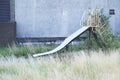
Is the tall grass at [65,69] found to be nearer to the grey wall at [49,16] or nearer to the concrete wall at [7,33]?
the concrete wall at [7,33]

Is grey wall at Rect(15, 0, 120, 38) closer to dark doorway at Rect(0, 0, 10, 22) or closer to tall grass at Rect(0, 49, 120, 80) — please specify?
dark doorway at Rect(0, 0, 10, 22)

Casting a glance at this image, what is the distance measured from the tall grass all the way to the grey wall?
516 centimetres

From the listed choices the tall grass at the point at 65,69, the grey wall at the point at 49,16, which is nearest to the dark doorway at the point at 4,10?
the grey wall at the point at 49,16

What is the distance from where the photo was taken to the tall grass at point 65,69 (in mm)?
7008

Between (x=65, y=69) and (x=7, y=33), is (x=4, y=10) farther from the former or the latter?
(x=65, y=69)

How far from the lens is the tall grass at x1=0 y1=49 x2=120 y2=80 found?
7.01 m

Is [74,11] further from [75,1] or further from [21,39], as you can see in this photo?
[21,39]

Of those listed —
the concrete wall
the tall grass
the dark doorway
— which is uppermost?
the dark doorway

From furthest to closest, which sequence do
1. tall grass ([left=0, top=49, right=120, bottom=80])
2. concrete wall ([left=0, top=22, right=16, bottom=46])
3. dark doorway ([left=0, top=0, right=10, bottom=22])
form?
1. dark doorway ([left=0, top=0, right=10, bottom=22])
2. concrete wall ([left=0, top=22, right=16, bottom=46])
3. tall grass ([left=0, top=49, right=120, bottom=80])

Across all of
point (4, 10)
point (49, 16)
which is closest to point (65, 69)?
point (49, 16)

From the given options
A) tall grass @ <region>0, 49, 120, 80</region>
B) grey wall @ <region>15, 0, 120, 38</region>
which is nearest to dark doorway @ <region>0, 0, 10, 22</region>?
grey wall @ <region>15, 0, 120, 38</region>

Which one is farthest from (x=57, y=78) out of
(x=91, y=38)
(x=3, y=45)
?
(x=3, y=45)

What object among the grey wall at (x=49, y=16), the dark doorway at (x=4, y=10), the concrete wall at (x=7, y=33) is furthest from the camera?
the grey wall at (x=49, y=16)

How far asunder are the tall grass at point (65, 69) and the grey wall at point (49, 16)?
516cm
